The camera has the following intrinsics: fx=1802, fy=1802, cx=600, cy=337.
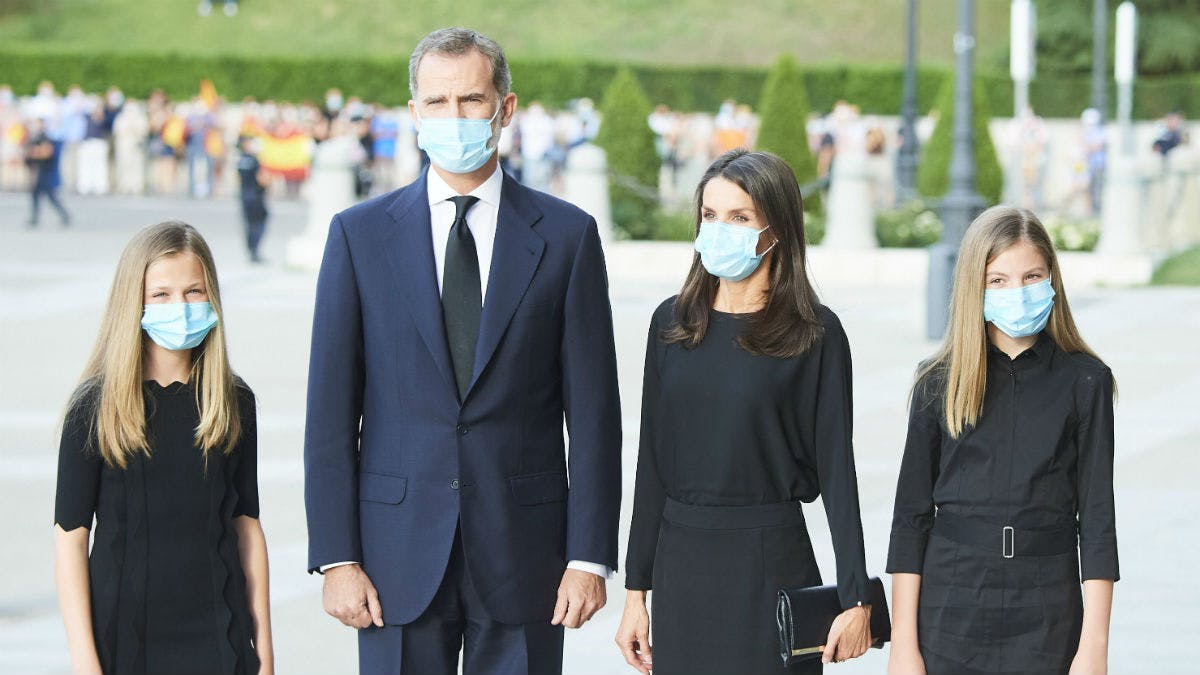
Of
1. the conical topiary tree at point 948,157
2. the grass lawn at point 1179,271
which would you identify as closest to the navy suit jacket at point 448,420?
the grass lawn at point 1179,271

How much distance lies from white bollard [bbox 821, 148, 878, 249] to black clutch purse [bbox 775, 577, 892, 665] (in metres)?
16.7

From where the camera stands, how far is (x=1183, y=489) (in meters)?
9.23

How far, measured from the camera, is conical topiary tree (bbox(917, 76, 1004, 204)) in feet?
82.3

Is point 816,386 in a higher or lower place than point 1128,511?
higher

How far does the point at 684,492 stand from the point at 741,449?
0.17m

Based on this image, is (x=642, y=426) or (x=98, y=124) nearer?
(x=642, y=426)

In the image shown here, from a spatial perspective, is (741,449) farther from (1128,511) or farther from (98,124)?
(98,124)

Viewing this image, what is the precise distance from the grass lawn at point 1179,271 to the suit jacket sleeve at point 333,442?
17.4 meters

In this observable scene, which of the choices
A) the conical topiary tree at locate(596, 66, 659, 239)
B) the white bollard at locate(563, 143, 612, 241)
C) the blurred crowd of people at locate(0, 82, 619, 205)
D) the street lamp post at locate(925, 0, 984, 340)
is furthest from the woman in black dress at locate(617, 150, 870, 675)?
the blurred crowd of people at locate(0, 82, 619, 205)

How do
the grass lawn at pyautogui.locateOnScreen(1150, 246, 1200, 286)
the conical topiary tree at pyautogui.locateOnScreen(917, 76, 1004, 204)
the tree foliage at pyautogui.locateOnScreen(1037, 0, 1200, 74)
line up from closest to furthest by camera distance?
the grass lawn at pyautogui.locateOnScreen(1150, 246, 1200, 286) < the conical topiary tree at pyautogui.locateOnScreen(917, 76, 1004, 204) < the tree foliage at pyautogui.locateOnScreen(1037, 0, 1200, 74)

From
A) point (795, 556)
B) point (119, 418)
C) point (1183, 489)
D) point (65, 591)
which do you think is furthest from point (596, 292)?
point (1183, 489)

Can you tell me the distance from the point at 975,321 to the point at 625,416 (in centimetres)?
712

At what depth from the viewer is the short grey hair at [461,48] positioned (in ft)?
12.7

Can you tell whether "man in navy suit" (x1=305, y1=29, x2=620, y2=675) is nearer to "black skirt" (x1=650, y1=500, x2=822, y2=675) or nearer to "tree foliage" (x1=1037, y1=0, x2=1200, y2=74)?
"black skirt" (x1=650, y1=500, x2=822, y2=675)
